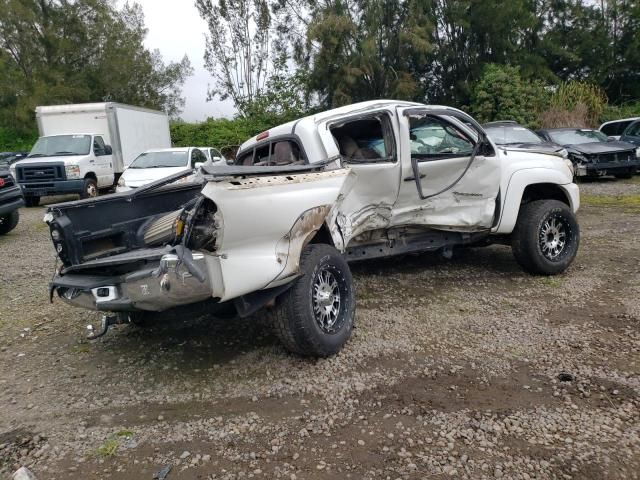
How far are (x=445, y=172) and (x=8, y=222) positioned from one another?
8.61 meters

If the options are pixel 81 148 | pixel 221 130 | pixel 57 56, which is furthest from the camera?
pixel 57 56

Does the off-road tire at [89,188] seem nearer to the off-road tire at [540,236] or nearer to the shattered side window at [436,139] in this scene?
the shattered side window at [436,139]

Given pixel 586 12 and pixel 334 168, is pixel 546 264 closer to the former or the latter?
pixel 334 168

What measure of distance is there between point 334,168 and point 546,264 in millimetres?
2782

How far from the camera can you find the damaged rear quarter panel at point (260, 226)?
10.6 ft

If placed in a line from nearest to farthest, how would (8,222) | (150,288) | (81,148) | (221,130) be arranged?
(150,288) < (8,222) < (81,148) < (221,130)

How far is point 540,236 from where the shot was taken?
5652mm

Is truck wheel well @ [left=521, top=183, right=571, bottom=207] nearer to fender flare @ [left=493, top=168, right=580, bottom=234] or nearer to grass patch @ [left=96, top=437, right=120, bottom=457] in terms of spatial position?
fender flare @ [left=493, top=168, right=580, bottom=234]

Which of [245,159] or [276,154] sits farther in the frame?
[245,159]

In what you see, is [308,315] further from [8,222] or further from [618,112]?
[618,112]

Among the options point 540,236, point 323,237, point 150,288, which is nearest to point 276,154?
point 323,237

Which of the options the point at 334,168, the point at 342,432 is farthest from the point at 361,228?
the point at 342,432

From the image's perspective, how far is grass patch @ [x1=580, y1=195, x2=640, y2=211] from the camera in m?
10.1

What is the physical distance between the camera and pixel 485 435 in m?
2.90
